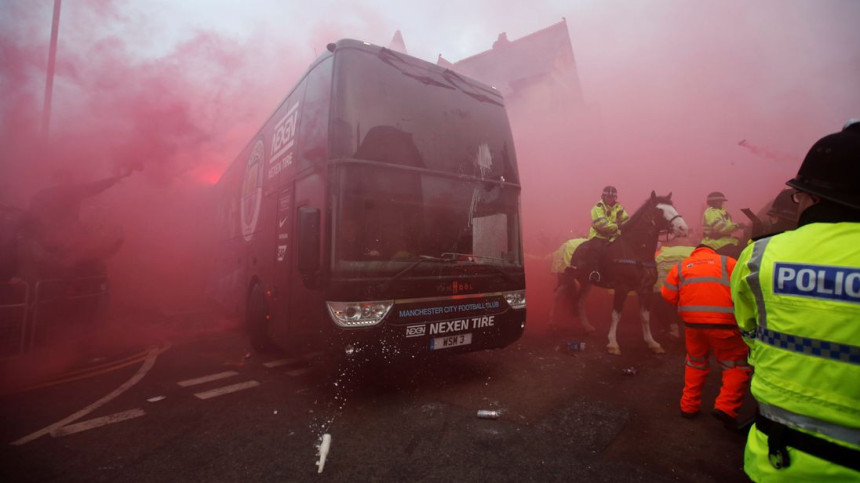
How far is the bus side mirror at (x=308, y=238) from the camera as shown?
11.1 feet

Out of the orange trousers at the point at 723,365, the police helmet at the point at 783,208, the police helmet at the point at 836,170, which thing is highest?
the police helmet at the point at 783,208

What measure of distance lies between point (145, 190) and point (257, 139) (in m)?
11.3

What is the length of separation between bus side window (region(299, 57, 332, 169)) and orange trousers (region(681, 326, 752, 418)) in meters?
3.94

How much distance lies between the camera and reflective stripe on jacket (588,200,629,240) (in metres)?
6.36

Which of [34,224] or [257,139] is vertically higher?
[257,139]

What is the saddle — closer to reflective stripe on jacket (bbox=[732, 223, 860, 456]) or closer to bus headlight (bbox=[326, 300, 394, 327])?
bus headlight (bbox=[326, 300, 394, 327])

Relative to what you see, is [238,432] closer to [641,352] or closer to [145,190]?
[641,352]

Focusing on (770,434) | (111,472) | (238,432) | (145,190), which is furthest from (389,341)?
(145,190)

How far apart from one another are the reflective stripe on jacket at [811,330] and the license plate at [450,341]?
2738mm

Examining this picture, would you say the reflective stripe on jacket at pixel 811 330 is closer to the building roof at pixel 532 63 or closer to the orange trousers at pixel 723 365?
the orange trousers at pixel 723 365

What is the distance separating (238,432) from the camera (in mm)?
3256

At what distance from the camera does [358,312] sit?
3.43 metres

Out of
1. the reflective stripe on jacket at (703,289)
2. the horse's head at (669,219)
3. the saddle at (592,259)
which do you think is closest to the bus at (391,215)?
the reflective stripe on jacket at (703,289)

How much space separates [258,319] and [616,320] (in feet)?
18.1
